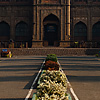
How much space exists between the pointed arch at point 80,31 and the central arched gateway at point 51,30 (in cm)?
468

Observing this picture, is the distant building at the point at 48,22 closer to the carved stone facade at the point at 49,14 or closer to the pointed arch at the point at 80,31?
the pointed arch at the point at 80,31

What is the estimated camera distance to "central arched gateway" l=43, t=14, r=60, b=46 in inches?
1762

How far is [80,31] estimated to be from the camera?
47.3 m

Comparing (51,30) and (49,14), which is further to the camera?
(51,30)

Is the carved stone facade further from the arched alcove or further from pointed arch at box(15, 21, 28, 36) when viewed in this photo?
the arched alcove

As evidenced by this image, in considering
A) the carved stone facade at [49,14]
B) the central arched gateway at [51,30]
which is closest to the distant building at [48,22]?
the central arched gateway at [51,30]

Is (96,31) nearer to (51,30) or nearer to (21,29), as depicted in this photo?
(51,30)

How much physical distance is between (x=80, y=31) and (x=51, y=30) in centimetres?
699

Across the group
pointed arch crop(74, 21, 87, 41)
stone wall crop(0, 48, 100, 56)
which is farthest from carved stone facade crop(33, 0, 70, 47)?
pointed arch crop(74, 21, 87, 41)

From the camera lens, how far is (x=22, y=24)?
47.5 meters

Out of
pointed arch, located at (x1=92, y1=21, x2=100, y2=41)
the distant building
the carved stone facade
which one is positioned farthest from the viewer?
pointed arch, located at (x1=92, y1=21, x2=100, y2=41)

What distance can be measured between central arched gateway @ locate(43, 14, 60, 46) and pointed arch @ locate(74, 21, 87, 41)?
4.68 meters

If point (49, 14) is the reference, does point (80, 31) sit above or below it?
below

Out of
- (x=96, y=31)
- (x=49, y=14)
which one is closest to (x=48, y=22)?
(x=49, y=14)
